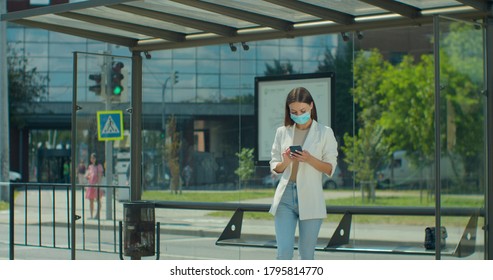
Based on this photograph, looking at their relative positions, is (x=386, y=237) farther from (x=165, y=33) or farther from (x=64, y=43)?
(x=64, y=43)

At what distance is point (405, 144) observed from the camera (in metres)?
30.1

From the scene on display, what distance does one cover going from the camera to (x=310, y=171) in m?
7.25

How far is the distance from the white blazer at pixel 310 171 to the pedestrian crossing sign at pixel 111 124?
13.6 ft

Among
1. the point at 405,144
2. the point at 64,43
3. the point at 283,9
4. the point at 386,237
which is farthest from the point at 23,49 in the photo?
the point at 283,9

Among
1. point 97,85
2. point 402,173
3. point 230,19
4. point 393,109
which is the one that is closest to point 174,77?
point 97,85

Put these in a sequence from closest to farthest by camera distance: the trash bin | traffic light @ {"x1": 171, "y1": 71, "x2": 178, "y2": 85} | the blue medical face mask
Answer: the blue medical face mask, the trash bin, traffic light @ {"x1": 171, "y1": 71, "x2": 178, "y2": 85}

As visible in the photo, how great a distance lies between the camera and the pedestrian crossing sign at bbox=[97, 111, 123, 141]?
11.2 metres

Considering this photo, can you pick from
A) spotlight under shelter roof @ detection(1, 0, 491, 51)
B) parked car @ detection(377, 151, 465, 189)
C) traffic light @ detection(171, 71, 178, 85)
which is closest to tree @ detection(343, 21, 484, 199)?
parked car @ detection(377, 151, 465, 189)

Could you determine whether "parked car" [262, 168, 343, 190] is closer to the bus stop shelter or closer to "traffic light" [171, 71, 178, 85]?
the bus stop shelter

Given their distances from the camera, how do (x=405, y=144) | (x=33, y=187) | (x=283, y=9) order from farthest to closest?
1. (x=405, y=144)
2. (x=33, y=187)
3. (x=283, y=9)

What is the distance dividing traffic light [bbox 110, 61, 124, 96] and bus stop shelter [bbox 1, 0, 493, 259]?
198 mm

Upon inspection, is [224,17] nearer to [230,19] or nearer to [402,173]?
[230,19]

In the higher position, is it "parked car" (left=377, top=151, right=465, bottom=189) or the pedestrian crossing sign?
the pedestrian crossing sign
